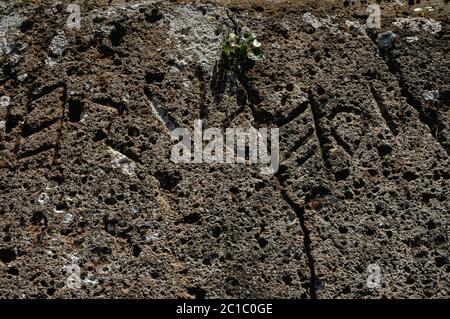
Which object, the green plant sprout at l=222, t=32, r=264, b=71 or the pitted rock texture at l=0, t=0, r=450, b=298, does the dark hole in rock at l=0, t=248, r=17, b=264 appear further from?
the green plant sprout at l=222, t=32, r=264, b=71

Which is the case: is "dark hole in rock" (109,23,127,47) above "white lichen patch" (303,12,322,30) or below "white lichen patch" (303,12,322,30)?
below

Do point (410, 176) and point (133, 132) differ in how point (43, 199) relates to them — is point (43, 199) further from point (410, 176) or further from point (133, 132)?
point (410, 176)

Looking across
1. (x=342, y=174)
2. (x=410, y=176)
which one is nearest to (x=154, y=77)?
(x=342, y=174)

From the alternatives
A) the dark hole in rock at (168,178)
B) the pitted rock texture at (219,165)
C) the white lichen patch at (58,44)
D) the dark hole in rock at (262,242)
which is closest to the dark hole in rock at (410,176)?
the pitted rock texture at (219,165)

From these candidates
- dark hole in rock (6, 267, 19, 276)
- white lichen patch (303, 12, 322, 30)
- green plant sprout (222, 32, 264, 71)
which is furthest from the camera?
white lichen patch (303, 12, 322, 30)

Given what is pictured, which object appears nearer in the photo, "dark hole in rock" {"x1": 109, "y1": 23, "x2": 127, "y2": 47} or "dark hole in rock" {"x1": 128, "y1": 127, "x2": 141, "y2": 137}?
"dark hole in rock" {"x1": 128, "y1": 127, "x2": 141, "y2": 137}

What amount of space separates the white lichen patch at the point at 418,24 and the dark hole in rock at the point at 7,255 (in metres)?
1.79

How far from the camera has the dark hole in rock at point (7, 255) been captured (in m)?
3.29

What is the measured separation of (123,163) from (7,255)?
1.79ft

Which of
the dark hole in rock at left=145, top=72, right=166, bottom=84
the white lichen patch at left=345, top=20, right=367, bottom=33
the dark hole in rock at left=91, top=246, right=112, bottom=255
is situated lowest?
the dark hole in rock at left=91, top=246, right=112, bottom=255

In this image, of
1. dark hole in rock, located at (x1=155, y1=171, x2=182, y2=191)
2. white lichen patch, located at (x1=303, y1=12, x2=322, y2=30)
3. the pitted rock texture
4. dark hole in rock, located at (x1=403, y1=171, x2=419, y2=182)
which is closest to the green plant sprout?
the pitted rock texture

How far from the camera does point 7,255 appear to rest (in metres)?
3.29

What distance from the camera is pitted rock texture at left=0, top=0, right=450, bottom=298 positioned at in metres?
3.29

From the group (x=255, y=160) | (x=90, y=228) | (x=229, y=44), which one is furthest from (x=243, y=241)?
(x=229, y=44)
